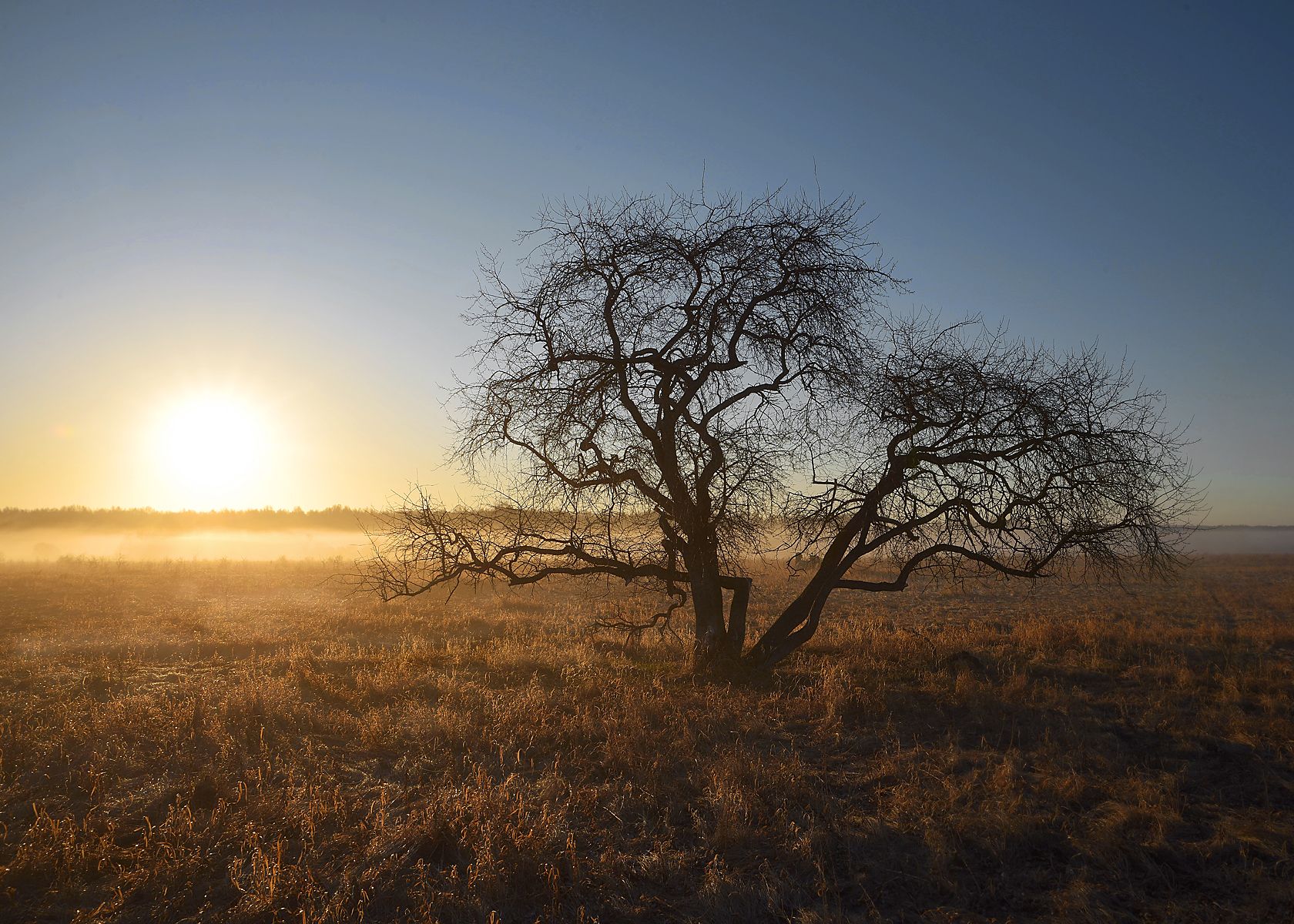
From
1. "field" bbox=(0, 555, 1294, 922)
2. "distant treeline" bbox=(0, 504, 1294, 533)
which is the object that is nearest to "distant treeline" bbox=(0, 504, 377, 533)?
"distant treeline" bbox=(0, 504, 1294, 533)

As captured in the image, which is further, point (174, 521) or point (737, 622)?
point (174, 521)

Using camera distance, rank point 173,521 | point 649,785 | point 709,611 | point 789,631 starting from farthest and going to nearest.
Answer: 1. point 173,521
2. point 789,631
3. point 709,611
4. point 649,785

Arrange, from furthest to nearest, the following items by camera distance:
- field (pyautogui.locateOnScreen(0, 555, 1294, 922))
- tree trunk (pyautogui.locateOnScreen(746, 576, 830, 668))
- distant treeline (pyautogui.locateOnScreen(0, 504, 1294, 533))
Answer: distant treeline (pyautogui.locateOnScreen(0, 504, 1294, 533)), tree trunk (pyautogui.locateOnScreen(746, 576, 830, 668)), field (pyautogui.locateOnScreen(0, 555, 1294, 922))

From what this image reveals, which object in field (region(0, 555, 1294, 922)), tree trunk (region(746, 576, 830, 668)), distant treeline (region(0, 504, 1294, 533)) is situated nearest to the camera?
field (region(0, 555, 1294, 922))

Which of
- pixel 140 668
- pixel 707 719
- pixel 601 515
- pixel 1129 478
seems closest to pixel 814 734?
pixel 707 719

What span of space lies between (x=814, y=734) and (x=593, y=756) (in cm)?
265

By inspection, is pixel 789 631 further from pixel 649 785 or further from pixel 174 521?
pixel 174 521

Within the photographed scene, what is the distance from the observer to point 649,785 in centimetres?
669

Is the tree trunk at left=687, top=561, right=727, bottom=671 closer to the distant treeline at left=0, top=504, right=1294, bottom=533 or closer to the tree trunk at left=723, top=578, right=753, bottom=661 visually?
the tree trunk at left=723, top=578, right=753, bottom=661

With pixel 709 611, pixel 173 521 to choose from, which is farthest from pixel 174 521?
pixel 709 611

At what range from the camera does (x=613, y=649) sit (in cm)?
1402

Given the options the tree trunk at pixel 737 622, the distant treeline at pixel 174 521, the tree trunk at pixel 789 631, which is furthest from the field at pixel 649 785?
the distant treeline at pixel 174 521

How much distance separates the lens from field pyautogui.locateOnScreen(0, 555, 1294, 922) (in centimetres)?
482

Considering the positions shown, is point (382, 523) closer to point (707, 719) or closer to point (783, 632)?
point (707, 719)
